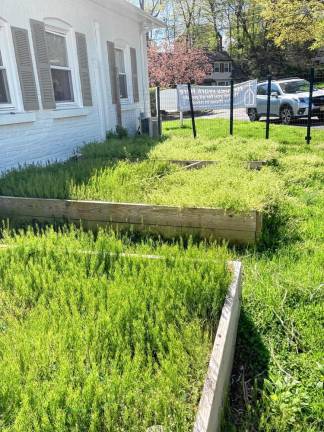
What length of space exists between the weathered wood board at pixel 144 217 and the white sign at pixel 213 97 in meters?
7.43

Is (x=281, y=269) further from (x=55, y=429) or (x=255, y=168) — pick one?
(x=255, y=168)

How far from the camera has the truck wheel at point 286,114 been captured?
13.7 metres

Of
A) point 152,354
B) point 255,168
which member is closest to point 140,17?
point 255,168

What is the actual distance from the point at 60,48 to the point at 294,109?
9.05 meters

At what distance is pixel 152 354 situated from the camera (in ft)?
6.27

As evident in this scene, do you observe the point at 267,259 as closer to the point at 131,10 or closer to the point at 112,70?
the point at 112,70

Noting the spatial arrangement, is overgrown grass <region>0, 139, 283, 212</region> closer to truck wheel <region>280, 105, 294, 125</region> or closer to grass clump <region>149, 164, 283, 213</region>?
grass clump <region>149, 164, 283, 213</region>

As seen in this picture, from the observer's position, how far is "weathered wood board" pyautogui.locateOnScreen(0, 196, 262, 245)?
3566mm

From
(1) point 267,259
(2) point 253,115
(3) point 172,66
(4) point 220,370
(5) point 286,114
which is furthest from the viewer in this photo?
(3) point 172,66

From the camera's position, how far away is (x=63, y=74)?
25.2ft

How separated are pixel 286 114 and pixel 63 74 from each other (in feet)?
30.1

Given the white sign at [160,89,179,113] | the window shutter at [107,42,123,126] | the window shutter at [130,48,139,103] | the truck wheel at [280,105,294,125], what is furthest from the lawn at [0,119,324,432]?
the white sign at [160,89,179,113]

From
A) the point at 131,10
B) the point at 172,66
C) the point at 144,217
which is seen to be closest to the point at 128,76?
the point at 131,10

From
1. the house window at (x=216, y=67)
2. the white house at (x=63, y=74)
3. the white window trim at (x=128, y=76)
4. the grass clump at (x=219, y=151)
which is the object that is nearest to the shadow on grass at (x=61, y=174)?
the grass clump at (x=219, y=151)
